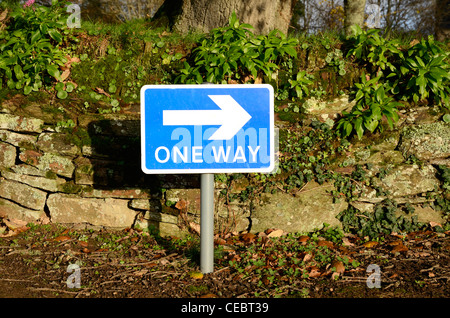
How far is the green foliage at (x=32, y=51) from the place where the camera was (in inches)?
170

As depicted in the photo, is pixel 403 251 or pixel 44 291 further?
pixel 403 251

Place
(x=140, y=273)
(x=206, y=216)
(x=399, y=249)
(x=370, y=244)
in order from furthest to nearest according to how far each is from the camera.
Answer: (x=370, y=244)
(x=399, y=249)
(x=140, y=273)
(x=206, y=216)

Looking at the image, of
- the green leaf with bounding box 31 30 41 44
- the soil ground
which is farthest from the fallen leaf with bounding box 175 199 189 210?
the green leaf with bounding box 31 30 41 44

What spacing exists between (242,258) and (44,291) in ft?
5.01

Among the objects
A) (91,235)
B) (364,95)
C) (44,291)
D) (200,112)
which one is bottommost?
(44,291)

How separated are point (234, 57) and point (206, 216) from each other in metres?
1.80

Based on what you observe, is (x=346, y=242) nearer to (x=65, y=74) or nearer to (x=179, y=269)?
(x=179, y=269)

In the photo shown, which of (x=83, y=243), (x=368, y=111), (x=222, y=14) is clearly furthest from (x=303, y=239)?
(x=222, y=14)

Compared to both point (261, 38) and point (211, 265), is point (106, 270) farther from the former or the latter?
point (261, 38)

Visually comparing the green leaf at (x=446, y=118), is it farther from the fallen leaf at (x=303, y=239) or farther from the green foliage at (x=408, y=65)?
the fallen leaf at (x=303, y=239)

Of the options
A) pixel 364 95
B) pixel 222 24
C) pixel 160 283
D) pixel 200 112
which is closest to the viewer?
pixel 200 112

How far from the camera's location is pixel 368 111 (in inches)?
164

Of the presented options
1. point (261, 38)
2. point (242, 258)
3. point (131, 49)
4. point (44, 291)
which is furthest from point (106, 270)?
point (261, 38)

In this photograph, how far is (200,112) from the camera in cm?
288
